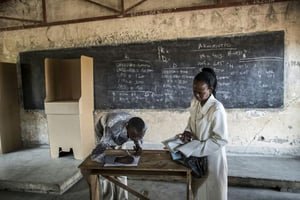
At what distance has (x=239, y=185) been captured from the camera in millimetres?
2969

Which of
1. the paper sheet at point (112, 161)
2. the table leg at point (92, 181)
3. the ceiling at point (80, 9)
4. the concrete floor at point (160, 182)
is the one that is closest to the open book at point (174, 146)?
the paper sheet at point (112, 161)

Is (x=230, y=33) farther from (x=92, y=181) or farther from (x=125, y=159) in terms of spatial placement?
(x=92, y=181)

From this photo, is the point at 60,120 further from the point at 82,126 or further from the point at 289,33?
the point at 289,33

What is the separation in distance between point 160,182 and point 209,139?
1799mm

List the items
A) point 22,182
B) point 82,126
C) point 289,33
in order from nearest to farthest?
point 22,182, point 289,33, point 82,126

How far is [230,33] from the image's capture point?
11.2ft

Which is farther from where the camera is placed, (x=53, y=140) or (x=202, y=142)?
(x=53, y=140)

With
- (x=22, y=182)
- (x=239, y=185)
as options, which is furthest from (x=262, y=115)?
(x=22, y=182)

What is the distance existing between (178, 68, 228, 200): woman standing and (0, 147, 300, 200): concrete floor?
1.14 meters

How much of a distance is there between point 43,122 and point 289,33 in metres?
4.25

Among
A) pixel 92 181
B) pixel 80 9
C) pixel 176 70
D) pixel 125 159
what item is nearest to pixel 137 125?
pixel 125 159

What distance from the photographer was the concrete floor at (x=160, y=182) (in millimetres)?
2773

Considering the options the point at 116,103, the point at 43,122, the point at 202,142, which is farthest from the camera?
the point at 43,122

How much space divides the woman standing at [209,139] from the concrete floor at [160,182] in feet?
3.73
